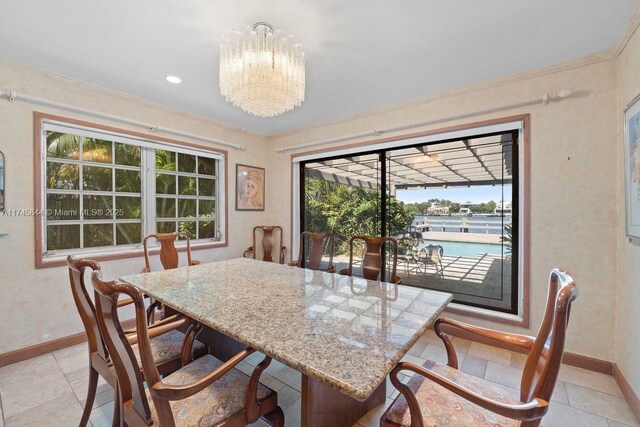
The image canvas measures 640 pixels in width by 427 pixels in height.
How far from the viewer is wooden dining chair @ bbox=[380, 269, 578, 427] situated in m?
0.82

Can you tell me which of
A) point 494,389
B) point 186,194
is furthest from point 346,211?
point 494,389

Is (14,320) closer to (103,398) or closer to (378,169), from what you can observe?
(103,398)

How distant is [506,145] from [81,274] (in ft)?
11.1

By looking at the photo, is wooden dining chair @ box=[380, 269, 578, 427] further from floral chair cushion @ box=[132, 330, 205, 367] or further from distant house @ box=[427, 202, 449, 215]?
distant house @ box=[427, 202, 449, 215]

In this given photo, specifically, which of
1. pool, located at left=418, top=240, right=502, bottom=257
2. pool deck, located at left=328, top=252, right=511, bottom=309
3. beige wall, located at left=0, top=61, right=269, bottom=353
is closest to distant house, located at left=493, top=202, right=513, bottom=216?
pool, located at left=418, top=240, right=502, bottom=257

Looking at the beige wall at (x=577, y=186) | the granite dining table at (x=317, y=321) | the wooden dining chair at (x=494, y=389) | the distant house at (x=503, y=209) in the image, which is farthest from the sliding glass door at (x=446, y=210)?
the wooden dining chair at (x=494, y=389)

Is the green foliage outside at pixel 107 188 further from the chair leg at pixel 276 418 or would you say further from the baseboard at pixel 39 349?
the chair leg at pixel 276 418

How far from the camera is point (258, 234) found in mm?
4285

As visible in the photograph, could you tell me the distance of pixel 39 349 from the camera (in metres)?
2.37

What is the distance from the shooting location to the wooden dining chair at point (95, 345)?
4.13 feet

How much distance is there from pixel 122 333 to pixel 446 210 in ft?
9.88

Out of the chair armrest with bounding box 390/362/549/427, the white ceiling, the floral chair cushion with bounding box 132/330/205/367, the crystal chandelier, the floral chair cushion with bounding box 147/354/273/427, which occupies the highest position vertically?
the white ceiling

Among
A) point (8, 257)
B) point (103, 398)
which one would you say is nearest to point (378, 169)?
point (103, 398)

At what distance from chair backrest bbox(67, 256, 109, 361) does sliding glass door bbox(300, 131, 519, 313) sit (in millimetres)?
2785
